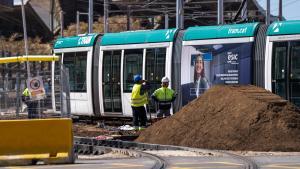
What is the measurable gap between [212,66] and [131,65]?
3534 mm

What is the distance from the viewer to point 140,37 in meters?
27.6

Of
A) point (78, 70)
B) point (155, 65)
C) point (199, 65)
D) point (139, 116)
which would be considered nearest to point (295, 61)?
point (199, 65)

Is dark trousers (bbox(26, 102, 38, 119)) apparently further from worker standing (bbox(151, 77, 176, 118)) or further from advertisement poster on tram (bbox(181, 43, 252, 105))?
advertisement poster on tram (bbox(181, 43, 252, 105))

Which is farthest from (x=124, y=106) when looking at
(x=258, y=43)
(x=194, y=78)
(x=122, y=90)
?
(x=258, y=43)

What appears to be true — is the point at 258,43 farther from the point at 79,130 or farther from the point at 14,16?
the point at 14,16

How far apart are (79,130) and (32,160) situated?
1084cm

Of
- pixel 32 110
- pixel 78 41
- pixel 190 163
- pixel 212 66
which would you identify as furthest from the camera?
pixel 78 41

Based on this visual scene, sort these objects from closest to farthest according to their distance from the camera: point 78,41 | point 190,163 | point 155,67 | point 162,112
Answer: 1. point 190,163
2. point 162,112
3. point 155,67
4. point 78,41

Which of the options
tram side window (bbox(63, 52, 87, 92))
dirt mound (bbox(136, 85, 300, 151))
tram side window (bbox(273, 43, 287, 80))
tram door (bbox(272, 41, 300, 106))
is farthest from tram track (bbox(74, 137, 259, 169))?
tram side window (bbox(63, 52, 87, 92))

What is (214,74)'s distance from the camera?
25.4m

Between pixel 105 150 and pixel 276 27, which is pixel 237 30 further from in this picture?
pixel 105 150

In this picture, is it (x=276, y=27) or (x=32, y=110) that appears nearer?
(x=32, y=110)

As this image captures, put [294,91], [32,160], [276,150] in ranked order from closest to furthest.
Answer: [32,160]
[276,150]
[294,91]

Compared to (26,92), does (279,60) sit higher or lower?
higher
